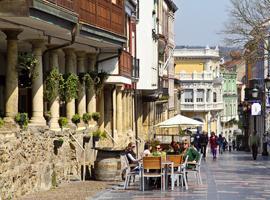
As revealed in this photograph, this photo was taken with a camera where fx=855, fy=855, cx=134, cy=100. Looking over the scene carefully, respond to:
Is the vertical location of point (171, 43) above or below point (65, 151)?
above

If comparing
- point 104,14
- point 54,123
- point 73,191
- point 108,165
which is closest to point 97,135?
point 108,165

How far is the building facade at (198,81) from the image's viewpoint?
106000 millimetres

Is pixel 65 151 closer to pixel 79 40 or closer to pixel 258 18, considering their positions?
pixel 79 40

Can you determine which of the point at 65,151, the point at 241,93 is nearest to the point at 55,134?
the point at 65,151

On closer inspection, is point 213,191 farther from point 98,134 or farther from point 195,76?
point 195,76

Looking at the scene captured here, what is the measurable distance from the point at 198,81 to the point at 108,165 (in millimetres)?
81484

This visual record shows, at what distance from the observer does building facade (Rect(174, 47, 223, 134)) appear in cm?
10600

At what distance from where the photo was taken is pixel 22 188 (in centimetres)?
1989

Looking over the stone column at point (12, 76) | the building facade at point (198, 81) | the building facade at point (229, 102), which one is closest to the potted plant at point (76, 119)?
the stone column at point (12, 76)

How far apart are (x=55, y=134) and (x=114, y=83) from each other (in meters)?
10.5

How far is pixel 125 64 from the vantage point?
35000mm

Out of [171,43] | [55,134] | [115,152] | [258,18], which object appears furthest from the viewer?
[171,43]

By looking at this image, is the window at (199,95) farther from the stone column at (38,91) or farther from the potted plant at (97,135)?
the stone column at (38,91)

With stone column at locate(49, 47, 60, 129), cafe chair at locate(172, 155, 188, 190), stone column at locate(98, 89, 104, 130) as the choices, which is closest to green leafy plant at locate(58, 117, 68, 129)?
stone column at locate(49, 47, 60, 129)
